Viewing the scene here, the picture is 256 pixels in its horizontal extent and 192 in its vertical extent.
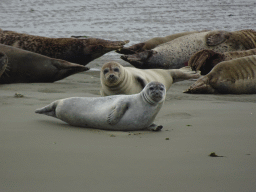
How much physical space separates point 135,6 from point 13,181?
16.9m

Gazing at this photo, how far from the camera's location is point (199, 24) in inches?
562

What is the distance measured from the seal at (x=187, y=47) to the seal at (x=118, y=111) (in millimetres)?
4561

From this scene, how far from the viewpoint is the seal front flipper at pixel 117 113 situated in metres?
2.99

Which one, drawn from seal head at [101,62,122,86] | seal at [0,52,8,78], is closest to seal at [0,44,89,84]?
seal at [0,52,8,78]

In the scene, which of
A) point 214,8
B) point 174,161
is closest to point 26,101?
point 174,161

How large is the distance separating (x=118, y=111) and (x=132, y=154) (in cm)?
82

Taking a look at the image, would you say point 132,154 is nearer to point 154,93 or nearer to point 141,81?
point 154,93

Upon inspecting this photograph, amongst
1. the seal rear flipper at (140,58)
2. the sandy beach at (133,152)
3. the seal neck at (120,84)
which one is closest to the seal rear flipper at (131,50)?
the seal rear flipper at (140,58)

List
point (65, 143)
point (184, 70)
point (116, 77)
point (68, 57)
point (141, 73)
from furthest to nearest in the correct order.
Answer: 1. point (68, 57)
2. point (184, 70)
3. point (141, 73)
4. point (116, 77)
5. point (65, 143)

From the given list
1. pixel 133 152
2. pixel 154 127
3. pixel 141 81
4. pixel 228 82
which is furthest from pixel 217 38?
pixel 133 152

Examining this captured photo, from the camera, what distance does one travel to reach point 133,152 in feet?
7.45

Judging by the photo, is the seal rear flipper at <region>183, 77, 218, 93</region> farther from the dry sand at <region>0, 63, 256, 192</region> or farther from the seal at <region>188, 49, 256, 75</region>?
the dry sand at <region>0, 63, 256, 192</region>

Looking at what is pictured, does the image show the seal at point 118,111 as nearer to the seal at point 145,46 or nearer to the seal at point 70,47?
the seal at point 70,47

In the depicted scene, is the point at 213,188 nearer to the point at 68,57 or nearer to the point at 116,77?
the point at 116,77
